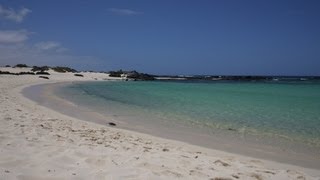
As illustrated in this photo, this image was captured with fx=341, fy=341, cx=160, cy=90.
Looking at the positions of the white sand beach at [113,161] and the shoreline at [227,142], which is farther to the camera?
the shoreline at [227,142]

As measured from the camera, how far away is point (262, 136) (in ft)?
35.0

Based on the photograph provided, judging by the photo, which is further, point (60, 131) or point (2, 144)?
point (60, 131)

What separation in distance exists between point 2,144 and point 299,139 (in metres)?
8.07

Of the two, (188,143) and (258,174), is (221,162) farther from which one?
(188,143)

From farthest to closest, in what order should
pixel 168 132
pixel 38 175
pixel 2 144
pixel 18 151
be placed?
pixel 168 132 < pixel 2 144 < pixel 18 151 < pixel 38 175

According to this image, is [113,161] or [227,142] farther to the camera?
[227,142]

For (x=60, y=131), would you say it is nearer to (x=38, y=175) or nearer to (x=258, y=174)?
(x=38, y=175)

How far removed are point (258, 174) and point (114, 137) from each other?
429 cm

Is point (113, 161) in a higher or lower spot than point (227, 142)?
higher

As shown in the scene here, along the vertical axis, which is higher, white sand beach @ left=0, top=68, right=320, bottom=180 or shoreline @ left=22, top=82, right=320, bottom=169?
white sand beach @ left=0, top=68, right=320, bottom=180

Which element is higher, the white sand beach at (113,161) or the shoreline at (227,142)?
the white sand beach at (113,161)

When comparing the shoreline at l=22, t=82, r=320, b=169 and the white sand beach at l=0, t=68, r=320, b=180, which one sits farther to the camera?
the shoreline at l=22, t=82, r=320, b=169

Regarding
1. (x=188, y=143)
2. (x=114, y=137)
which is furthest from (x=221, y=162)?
(x=114, y=137)

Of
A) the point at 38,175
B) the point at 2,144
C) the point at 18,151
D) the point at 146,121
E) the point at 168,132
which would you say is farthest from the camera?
the point at 146,121
